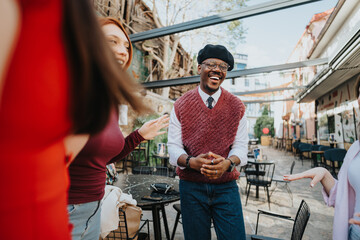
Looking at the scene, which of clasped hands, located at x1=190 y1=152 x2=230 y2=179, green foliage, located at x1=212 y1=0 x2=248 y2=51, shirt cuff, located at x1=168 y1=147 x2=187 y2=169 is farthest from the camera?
green foliage, located at x1=212 y1=0 x2=248 y2=51

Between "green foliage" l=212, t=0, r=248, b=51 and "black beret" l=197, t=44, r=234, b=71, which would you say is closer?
"black beret" l=197, t=44, r=234, b=71

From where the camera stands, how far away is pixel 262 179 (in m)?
4.81

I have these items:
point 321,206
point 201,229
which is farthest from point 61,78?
point 321,206

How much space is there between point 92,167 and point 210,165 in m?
0.70

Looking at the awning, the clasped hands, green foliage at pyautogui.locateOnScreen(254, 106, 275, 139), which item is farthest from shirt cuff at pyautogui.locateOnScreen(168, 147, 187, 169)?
green foliage at pyautogui.locateOnScreen(254, 106, 275, 139)

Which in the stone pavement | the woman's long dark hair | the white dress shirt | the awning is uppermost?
the awning

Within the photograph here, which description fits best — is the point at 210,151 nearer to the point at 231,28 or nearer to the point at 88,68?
the point at 88,68

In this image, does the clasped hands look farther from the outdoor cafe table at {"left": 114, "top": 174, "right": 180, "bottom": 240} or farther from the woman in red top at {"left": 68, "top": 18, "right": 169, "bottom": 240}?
the outdoor cafe table at {"left": 114, "top": 174, "right": 180, "bottom": 240}

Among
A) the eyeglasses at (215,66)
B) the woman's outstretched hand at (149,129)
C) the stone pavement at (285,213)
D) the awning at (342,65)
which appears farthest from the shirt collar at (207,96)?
the awning at (342,65)

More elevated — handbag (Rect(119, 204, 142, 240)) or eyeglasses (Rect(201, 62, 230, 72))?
eyeglasses (Rect(201, 62, 230, 72))

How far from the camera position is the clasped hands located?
1347mm

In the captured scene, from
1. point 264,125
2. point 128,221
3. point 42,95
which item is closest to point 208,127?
point 128,221

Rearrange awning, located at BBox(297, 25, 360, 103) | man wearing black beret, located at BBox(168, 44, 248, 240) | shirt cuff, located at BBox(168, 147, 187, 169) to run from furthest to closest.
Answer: awning, located at BBox(297, 25, 360, 103)
shirt cuff, located at BBox(168, 147, 187, 169)
man wearing black beret, located at BBox(168, 44, 248, 240)

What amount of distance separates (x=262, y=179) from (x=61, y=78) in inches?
200
